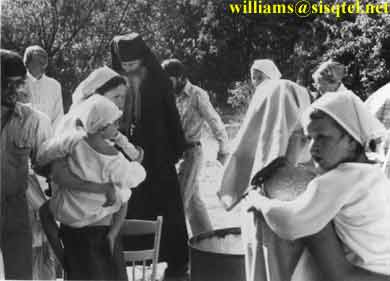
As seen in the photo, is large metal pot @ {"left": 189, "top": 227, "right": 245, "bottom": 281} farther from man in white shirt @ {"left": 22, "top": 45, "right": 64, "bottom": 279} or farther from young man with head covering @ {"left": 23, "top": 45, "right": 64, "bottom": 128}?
young man with head covering @ {"left": 23, "top": 45, "right": 64, "bottom": 128}

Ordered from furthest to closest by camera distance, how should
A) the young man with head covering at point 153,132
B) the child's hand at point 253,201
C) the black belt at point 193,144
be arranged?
the black belt at point 193,144
the young man with head covering at point 153,132
the child's hand at point 253,201

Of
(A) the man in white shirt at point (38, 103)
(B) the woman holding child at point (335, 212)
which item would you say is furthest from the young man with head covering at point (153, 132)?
(B) the woman holding child at point (335, 212)

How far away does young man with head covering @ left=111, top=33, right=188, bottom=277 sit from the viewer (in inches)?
108

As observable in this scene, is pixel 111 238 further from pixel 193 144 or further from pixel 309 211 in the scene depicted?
pixel 309 211

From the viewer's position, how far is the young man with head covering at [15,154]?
2459 mm

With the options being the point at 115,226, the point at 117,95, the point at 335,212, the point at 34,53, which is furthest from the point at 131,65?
the point at 335,212

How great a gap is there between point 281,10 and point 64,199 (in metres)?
1.34

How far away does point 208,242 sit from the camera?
8.98 feet

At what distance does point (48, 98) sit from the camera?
267 cm

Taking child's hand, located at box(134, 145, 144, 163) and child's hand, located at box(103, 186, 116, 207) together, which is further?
child's hand, located at box(134, 145, 144, 163)

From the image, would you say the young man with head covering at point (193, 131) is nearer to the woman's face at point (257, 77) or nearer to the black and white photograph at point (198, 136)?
the black and white photograph at point (198, 136)

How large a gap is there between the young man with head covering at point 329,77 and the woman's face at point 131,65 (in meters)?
0.90

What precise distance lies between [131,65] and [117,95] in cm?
27

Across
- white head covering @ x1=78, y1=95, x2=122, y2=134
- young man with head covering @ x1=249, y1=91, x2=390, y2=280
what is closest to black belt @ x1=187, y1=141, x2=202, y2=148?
white head covering @ x1=78, y1=95, x2=122, y2=134
